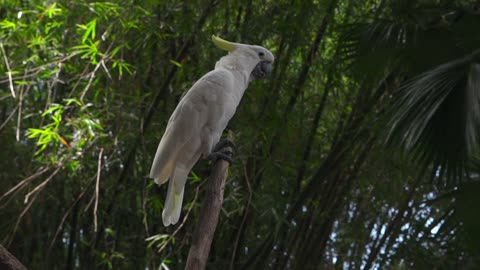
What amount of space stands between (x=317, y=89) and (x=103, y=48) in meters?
1.02

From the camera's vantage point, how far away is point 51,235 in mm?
3109

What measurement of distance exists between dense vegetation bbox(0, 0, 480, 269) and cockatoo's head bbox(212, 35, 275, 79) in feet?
1.74

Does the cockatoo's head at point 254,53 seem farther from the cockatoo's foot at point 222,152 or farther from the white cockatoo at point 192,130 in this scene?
the cockatoo's foot at point 222,152

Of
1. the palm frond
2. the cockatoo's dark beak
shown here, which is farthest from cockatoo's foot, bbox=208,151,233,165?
the palm frond

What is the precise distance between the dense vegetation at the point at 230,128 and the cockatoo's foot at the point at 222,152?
0.57m

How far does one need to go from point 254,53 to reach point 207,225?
69cm

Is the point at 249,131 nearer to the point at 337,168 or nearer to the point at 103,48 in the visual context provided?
the point at 337,168

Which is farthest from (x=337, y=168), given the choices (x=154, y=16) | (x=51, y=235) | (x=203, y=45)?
(x=51, y=235)

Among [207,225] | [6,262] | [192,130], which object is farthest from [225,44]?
[6,262]

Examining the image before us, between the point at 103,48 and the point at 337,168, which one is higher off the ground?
the point at 103,48

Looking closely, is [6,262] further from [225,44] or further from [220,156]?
[225,44]

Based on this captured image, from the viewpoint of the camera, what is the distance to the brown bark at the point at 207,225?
1744mm

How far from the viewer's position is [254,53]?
227 centimetres

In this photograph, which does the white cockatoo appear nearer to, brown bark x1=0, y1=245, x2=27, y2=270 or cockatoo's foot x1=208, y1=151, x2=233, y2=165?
cockatoo's foot x1=208, y1=151, x2=233, y2=165
